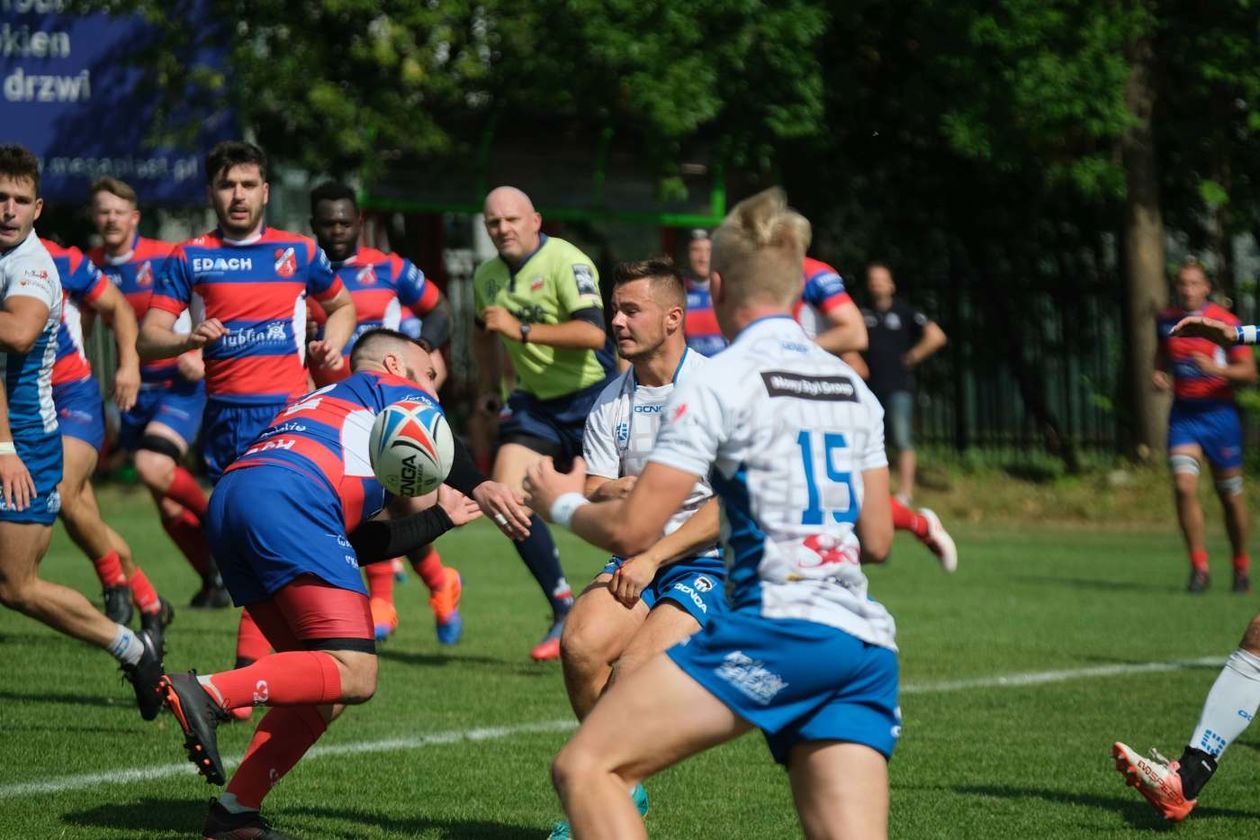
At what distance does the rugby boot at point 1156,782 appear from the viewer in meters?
5.97

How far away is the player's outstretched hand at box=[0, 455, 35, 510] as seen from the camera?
6.58 m

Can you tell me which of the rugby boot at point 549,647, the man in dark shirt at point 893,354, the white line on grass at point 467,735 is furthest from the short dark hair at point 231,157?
the man in dark shirt at point 893,354

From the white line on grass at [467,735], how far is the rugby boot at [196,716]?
142 cm

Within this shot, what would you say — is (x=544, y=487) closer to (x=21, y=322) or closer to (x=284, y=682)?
(x=284, y=682)

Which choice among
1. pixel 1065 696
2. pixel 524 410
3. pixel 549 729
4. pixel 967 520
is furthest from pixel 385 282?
pixel 967 520

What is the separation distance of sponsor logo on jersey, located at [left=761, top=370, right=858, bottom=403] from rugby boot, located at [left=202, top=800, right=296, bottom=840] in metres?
2.46

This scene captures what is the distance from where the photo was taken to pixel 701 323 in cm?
1495

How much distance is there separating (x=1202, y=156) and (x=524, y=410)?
1498 cm

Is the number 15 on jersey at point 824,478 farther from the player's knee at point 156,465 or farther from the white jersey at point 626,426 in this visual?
the player's knee at point 156,465

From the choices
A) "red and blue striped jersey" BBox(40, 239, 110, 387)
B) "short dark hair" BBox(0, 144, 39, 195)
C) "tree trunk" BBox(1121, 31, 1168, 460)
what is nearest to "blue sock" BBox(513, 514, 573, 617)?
"red and blue striped jersey" BBox(40, 239, 110, 387)

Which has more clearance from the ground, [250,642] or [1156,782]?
[250,642]

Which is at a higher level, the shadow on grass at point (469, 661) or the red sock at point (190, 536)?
the red sock at point (190, 536)

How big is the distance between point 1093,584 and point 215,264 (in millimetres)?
8105

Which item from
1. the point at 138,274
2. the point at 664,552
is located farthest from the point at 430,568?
the point at 664,552
